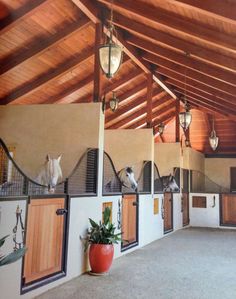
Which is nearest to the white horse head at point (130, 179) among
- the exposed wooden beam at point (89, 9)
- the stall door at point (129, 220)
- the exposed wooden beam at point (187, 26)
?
the stall door at point (129, 220)

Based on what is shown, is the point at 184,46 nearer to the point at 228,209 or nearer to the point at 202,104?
the point at 202,104

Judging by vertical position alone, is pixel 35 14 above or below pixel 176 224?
above

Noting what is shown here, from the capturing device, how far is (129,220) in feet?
20.2

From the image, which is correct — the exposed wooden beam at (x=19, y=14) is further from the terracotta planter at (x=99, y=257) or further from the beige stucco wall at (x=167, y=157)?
the beige stucco wall at (x=167, y=157)

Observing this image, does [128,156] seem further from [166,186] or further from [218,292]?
[218,292]

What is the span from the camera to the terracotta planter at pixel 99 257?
424 cm

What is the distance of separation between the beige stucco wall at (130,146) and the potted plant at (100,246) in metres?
3.27

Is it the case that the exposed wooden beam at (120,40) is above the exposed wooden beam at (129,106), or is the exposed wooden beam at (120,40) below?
above

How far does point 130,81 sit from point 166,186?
3052 millimetres

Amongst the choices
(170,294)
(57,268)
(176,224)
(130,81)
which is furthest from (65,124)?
(176,224)

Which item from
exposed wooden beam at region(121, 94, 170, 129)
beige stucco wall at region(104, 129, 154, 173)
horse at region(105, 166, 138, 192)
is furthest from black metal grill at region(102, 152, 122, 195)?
exposed wooden beam at region(121, 94, 170, 129)

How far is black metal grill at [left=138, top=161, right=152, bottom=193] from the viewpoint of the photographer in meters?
7.40

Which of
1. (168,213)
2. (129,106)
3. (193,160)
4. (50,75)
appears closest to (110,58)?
(50,75)

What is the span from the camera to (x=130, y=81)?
8.65 metres
